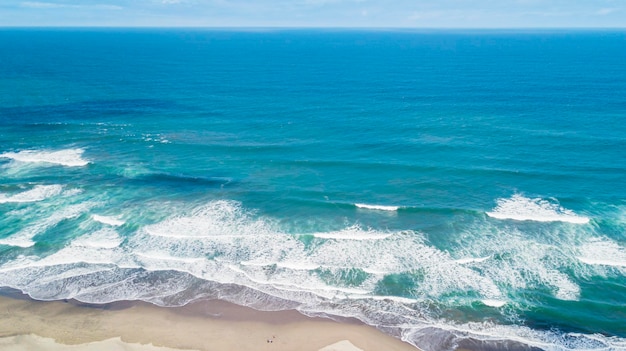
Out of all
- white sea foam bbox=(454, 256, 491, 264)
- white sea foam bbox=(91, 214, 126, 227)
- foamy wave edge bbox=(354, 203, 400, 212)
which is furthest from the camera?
foamy wave edge bbox=(354, 203, 400, 212)

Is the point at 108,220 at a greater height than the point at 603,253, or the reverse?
the point at 603,253

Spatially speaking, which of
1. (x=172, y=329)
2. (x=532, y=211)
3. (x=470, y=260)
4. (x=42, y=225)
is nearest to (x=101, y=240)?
(x=42, y=225)

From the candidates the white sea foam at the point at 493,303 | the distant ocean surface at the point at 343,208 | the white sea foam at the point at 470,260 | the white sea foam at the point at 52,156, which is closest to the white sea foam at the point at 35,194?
the distant ocean surface at the point at 343,208

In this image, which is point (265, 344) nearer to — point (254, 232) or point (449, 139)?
point (254, 232)

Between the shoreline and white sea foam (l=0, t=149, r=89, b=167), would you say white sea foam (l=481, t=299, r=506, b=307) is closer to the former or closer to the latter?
the shoreline

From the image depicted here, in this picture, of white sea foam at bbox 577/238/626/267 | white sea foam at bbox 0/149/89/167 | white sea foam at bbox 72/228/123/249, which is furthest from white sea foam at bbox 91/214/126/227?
white sea foam at bbox 577/238/626/267

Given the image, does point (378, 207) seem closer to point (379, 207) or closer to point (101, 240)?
point (379, 207)

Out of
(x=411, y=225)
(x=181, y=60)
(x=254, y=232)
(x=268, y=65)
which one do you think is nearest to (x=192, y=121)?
(x=254, y=232)
